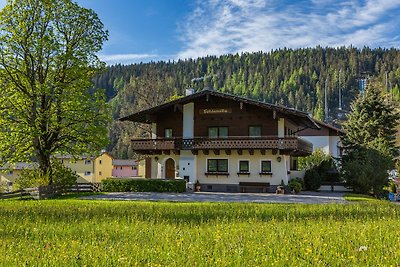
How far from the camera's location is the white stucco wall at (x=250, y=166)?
33188mm

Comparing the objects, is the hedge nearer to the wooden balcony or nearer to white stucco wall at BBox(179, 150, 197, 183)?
white stucco wall at BBox(179, 150, 197, 183)

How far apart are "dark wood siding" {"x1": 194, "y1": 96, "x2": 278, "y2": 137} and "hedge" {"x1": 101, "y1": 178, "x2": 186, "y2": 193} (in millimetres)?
5619

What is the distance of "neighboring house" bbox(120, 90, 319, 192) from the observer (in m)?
33.2

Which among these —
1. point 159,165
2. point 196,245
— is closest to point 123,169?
point 159,165

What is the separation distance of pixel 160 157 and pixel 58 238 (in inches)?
1157

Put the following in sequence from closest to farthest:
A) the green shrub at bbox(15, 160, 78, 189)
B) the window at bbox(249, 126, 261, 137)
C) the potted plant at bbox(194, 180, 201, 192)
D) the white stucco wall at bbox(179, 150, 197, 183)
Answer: the green shrub at bbox(15, 160, 78, 189) → the window at bbox(249, 126, 261, 137) → the potted plant at bbox(194, 180, 201, 192) → the white stucco wall at bbox(179, 150, 197, 183)

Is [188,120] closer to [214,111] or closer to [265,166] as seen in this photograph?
[214,111]

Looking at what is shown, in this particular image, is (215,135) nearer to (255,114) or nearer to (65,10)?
(255,114)

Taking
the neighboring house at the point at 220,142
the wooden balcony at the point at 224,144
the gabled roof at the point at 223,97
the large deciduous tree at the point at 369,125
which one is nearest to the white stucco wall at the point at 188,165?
the neighboring house at the point at 220,142

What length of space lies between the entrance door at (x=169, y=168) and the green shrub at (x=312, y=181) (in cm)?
1221

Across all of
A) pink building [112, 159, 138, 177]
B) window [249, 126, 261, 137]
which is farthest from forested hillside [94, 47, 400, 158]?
window [249, 126, 261, 137]

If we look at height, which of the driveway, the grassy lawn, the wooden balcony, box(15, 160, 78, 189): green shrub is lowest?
the driveway

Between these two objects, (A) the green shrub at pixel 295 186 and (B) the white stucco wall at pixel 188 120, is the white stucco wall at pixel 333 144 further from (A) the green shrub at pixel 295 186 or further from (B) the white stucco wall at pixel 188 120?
(B) the white stucco wall at pixel 188 120

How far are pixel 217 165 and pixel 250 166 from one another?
9.44ft
